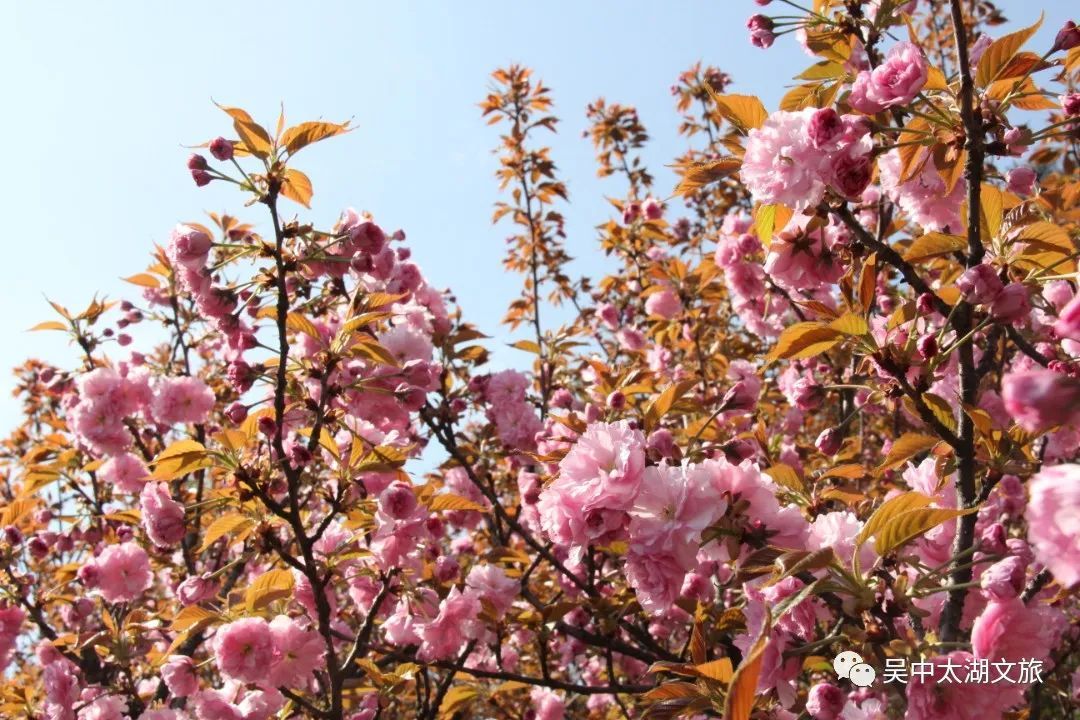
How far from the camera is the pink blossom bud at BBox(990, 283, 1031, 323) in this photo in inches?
56.9

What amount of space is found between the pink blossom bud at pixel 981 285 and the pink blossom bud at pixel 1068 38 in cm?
58

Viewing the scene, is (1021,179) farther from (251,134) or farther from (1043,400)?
(251,134)

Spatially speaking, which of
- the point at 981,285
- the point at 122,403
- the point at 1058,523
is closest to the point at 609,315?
the point at 122,403

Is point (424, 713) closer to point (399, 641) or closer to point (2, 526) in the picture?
point (399, 641)

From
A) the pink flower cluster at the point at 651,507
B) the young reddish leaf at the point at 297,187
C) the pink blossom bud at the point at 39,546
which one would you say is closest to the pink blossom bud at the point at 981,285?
the pink flower cluster at the point at 651,507

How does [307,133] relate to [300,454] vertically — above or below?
above

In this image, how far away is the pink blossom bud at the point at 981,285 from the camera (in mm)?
1446

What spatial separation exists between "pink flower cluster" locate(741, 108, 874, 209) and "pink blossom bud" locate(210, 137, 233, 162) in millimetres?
1346

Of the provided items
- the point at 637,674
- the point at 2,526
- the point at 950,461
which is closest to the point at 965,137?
the point at 950,461

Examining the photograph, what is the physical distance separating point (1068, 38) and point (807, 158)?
67 centimetres

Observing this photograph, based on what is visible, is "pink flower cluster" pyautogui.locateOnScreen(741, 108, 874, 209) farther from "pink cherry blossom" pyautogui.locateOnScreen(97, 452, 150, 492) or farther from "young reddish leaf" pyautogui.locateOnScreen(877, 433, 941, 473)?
"pink cherry blossom" pyautogui.locateOnScreen(97, 452, 150, 492)

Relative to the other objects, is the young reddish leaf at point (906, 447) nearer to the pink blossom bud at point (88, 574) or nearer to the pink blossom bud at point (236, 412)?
the pink blossom bud at point (236, 412)

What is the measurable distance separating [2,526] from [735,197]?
4469 mm

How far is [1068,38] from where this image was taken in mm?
1637
